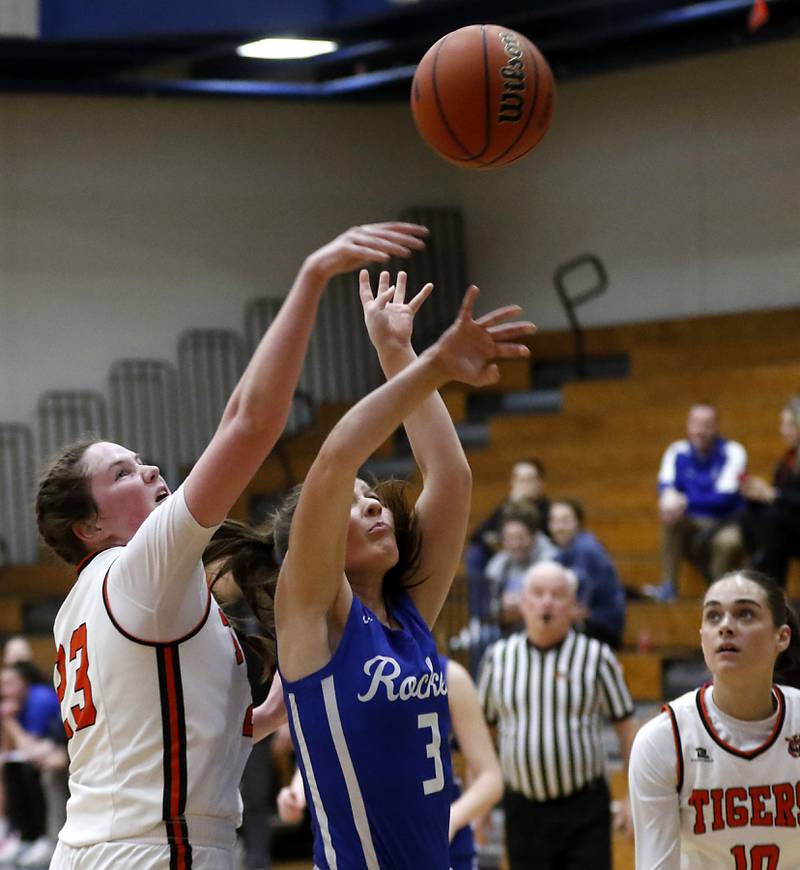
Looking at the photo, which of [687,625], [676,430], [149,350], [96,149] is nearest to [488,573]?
[687,625]

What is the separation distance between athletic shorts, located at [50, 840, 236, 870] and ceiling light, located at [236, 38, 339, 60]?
33.6ft

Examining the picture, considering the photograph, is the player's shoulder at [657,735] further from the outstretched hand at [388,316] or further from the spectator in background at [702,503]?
the spectator in background at [702,503]

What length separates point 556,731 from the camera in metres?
6.26

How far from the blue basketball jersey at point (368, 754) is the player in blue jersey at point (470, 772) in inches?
81.2

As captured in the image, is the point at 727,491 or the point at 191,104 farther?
the point at 191,104

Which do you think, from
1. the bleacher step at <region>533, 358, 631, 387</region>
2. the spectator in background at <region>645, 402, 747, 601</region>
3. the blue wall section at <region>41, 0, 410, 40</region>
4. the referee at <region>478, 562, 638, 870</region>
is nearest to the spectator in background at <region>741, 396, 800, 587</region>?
the spectator in background at <region>645, 402, 747, 601</region>

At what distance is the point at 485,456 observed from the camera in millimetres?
12609

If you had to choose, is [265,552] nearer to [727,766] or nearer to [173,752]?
[173,752]

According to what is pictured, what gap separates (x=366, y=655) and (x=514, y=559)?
5.91 meters

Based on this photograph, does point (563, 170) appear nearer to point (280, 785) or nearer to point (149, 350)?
point (149, 350)

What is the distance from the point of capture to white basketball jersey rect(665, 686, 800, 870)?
3.78m

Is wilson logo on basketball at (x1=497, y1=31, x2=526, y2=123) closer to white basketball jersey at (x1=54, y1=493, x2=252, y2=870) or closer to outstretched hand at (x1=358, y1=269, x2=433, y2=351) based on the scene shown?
outstretched hand at (x1=358, y1=269, x2=433, y2=351)

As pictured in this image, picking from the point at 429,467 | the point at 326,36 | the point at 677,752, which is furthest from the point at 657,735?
the point at 326,36

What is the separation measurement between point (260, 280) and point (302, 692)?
1183cm
